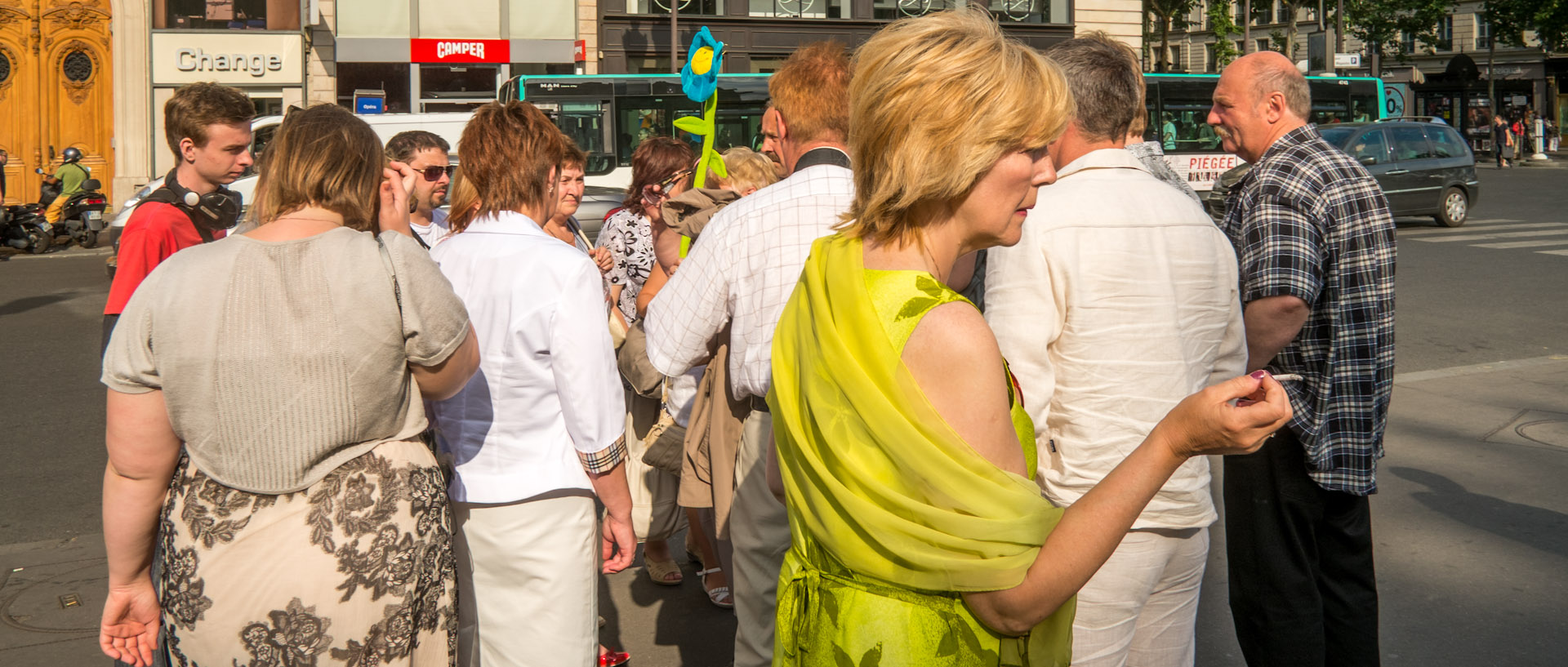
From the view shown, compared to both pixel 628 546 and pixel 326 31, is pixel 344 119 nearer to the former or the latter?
pixel 628 546

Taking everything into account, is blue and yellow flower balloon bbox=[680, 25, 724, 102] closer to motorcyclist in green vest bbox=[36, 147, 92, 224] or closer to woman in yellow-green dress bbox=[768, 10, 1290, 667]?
woman in yellow-green dress bbox=[768, 10, 1290, 667]

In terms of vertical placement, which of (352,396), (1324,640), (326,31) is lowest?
(1324,640)

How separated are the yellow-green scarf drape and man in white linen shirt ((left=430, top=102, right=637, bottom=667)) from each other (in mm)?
1105

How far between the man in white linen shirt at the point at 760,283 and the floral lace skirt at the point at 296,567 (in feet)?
3.23

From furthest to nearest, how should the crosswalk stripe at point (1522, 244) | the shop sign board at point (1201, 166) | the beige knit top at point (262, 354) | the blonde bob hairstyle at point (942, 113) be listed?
1. the shop sign board at point (1201, 166)
2. the crosswalk stripe at point (1522, 244)
3. the beige knit top at point (262, 354)
4. the blonde bob hairstyle at point (942, 113)

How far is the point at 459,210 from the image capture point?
11.2 feet

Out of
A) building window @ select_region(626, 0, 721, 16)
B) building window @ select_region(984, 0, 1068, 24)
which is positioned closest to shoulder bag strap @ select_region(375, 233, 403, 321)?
building window @ select_region(626, 0, 721, 16)

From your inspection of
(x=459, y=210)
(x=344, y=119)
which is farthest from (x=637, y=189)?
(x=344, y=119)

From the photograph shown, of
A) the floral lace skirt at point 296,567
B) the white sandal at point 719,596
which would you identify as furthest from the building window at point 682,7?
the floral lace skirt at point 296,567

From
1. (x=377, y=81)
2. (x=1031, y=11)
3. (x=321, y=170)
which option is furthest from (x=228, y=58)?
(x=321, y=170)

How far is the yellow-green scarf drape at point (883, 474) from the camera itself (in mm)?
1668

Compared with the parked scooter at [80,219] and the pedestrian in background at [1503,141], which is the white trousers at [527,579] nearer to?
the parked scooter at [80,219]

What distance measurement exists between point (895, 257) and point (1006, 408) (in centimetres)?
31

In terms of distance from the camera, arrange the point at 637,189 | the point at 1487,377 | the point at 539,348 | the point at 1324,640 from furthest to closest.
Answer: the point at 1487,377 → the point at 637,189 → the point at 1324,640 → the point at 539,348
